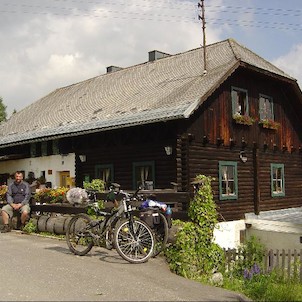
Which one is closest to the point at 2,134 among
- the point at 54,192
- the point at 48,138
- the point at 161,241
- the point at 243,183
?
the point at 48,138

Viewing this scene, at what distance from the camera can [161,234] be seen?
27.8 ft

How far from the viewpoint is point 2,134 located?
2361 cm

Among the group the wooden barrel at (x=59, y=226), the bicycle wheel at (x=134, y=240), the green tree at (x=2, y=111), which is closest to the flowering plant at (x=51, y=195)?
the wooden barrel at (x=59, y=226)

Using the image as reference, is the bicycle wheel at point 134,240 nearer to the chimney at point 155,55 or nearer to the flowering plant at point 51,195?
the flowering plant at point 51,195

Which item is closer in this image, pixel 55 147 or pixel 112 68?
pixel 55 147

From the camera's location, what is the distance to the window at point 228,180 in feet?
53.8

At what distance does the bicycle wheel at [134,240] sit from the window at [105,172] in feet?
31.7

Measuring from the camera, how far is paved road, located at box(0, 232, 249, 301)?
595 cm

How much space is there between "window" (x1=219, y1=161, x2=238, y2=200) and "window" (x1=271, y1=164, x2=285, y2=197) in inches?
108

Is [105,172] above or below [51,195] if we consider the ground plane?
above

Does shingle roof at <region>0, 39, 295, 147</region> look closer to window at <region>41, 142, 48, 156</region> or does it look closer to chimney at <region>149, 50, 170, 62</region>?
window at <region>41, 142, 48, 156</region>

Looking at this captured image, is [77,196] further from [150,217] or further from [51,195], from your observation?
[51,195]

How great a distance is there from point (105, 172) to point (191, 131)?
4.42 metres

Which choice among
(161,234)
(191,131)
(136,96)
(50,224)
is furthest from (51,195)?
(161,234)
